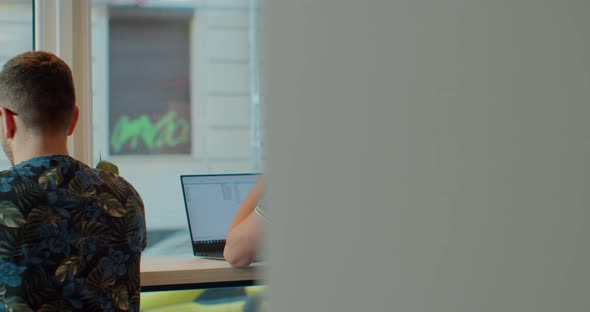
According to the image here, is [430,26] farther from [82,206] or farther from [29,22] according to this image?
[29,22]

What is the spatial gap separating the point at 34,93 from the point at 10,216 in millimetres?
309

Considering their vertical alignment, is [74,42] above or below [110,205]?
above

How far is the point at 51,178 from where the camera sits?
126 centimetres

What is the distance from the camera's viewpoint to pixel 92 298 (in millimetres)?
1280

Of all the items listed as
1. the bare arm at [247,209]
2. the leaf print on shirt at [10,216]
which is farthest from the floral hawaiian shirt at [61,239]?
the bare arm at [247,209]

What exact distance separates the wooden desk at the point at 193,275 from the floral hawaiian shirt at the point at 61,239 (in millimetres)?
267

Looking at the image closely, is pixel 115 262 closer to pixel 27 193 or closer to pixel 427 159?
pixel 27 193

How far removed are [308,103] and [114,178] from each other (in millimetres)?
1298

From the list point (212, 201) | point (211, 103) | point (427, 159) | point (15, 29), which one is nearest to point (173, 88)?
point (211, 103)

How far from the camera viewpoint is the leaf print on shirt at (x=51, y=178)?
4.12 ft

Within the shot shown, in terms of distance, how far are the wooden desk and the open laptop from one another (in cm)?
16

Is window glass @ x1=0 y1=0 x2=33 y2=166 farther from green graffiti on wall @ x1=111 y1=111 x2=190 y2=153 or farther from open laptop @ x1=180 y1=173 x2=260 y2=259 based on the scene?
green graffiti on wall @ x1=111 y1=111 x2=190 y2=153

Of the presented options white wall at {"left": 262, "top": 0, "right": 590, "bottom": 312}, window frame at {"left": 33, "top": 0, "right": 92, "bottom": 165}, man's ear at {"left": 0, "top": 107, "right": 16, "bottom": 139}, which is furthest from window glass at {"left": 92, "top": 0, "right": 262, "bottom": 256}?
white wall at {"left": 262, "top": 0, "right": 590, "bottom": 312}

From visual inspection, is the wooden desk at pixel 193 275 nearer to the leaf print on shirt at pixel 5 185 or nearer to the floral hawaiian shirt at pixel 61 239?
the floral hawaiian shirt at pixel 61 239
